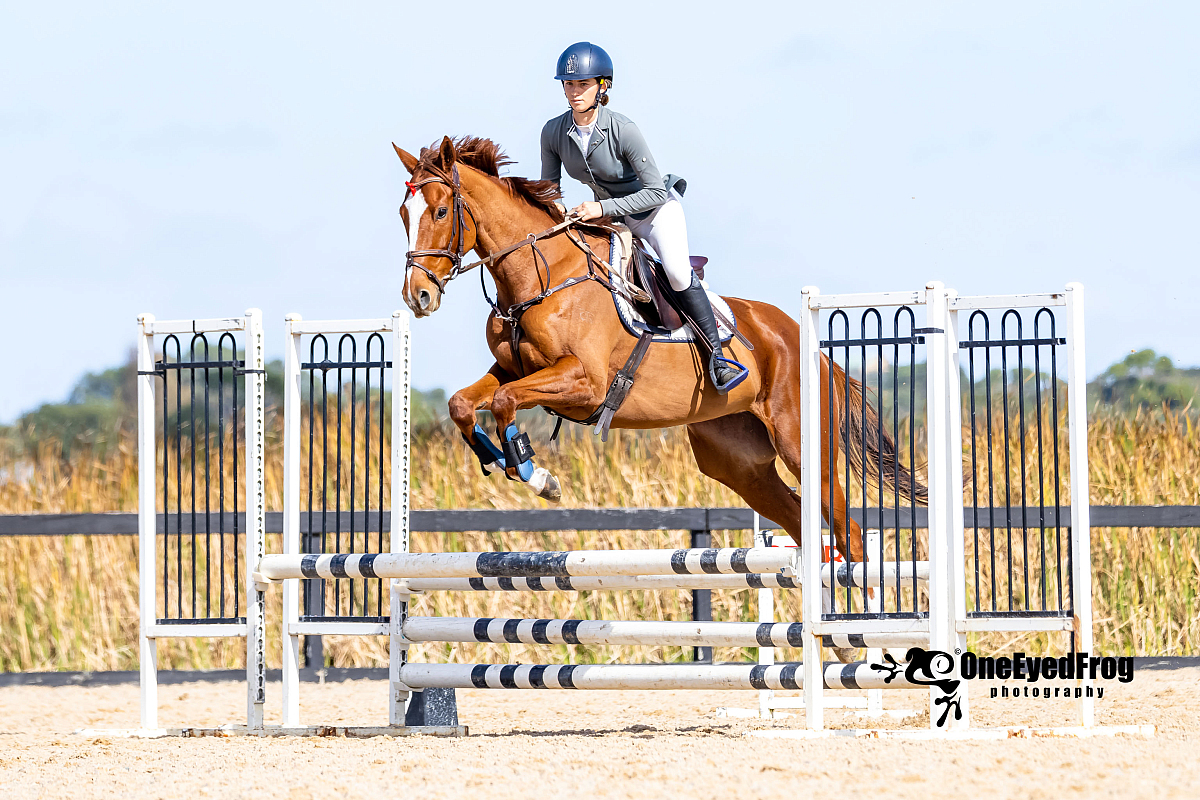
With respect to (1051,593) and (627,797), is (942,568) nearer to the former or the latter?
(627,797)

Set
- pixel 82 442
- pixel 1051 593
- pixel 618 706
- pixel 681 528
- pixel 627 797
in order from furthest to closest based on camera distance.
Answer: pixel 82 442 → pixel 1051 593 → pixel 681 528 → pixel 618 706 → pixel 627 797

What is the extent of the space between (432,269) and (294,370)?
1009 mm

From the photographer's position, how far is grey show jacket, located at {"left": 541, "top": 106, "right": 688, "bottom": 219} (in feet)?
16.7

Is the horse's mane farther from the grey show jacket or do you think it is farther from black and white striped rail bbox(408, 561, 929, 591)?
black and white striped rail bbox(408, 561, 929, 591)

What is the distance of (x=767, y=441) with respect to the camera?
6.02 m

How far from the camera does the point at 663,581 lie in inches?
205

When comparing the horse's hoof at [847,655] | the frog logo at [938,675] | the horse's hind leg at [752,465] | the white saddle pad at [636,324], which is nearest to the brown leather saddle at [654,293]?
the white saddle pad at [636,324]

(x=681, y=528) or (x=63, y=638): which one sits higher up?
(x=681, y=528)

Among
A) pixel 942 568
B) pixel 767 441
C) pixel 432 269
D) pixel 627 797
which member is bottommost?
pixel 627 797

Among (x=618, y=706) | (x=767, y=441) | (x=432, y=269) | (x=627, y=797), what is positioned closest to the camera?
(x=627, y=797)

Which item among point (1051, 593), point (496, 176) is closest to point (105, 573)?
point (496, 176)

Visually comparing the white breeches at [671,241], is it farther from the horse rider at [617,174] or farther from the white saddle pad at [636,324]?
the white saddle pad at [636,324]

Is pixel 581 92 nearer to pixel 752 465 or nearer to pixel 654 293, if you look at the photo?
pixel 654 293

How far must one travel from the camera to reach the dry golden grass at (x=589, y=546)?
8445 mm
